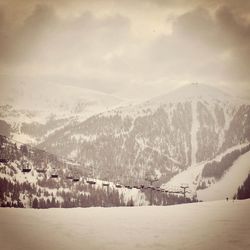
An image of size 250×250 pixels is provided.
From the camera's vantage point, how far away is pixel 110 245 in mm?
13703

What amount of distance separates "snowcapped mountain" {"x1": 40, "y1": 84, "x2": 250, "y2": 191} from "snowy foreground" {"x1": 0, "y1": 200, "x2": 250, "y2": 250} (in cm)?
5819

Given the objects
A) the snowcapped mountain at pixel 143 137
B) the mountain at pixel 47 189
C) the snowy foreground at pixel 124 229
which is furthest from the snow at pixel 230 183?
the snowcapped mountain at pixel 143 137

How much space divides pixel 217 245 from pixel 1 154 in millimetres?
38525

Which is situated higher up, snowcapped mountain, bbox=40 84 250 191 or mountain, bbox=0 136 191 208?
snowcapped mountain, bbox=40 84 250 191

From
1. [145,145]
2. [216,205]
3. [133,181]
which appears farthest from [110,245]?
[145,145]

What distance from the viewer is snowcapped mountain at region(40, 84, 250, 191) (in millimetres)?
101062

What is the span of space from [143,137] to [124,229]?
12397 centimetres

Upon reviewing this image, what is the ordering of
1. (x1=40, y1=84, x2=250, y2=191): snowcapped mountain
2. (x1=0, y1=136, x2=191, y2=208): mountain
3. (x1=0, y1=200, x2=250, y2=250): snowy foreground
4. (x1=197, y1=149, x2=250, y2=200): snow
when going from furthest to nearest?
(x1=40, y1=84, x2=250, y2=191): snowcapped mountain → (x1=0, y1=136, x2=191, y2=208): mountain → (x1=197, y1=149, x2=250, y2=200): snow → (x1=0, y1=200, x2=250, y2=250): snowy foreground

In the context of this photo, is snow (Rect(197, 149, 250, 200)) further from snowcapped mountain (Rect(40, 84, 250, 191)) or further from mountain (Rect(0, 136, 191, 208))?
snowcapped mountain (Rect(40, 84, 250, 191))

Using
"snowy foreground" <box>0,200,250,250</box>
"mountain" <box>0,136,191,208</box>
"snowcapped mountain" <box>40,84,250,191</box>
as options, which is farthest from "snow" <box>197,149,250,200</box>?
"snowcapped mountain" <box>40,84,250,191</box>

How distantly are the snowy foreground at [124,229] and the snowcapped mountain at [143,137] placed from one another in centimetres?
5819

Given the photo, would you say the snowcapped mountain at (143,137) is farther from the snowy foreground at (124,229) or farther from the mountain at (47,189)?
the snowy foreground at (124,229)

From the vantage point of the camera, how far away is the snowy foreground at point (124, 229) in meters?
13.6

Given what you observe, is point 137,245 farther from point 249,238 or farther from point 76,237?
point 249,238
